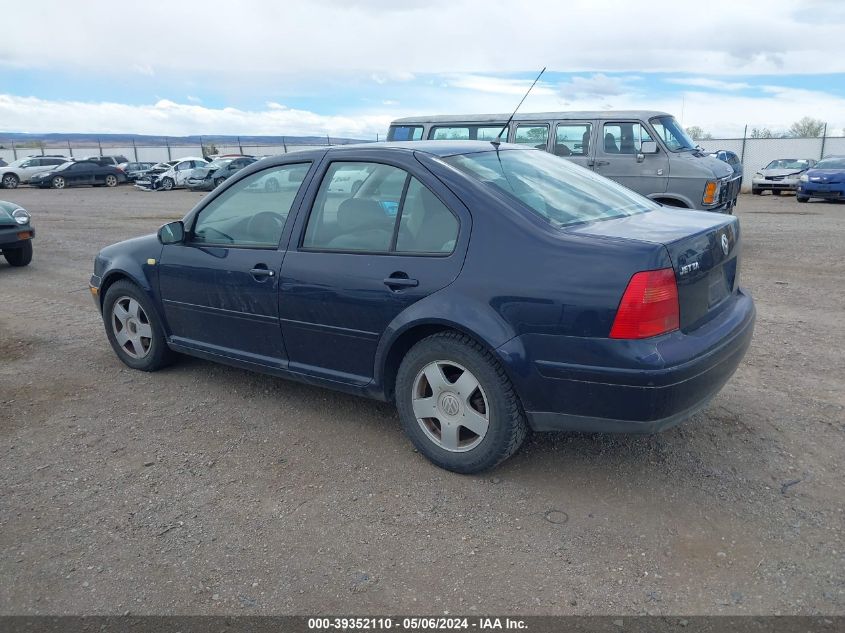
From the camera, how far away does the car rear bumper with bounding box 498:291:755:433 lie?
2.99m

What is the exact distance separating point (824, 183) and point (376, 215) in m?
18.9

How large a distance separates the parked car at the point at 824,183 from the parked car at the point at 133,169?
1131 inches

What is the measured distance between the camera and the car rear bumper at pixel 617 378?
2.99 m

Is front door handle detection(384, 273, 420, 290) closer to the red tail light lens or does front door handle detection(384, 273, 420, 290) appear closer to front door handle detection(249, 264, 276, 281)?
front door handle detection(249, 264, 276, 281)

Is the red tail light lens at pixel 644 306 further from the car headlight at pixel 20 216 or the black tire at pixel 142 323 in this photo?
the car headlight at pixel 20 216

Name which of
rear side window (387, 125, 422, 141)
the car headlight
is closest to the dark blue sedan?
the car headlight

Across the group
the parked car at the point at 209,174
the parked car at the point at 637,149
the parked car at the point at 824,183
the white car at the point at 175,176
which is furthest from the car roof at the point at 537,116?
the white car at the point at 175,176

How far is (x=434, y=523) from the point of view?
3.19 meters

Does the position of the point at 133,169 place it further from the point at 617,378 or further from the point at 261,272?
the point at 617,378

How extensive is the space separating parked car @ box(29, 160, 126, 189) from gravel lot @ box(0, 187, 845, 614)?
33032 millimetres

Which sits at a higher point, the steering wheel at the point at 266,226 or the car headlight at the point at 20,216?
the steering wheel at the point at 266,226

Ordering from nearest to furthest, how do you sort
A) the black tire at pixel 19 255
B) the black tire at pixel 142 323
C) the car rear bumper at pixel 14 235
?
the black tire at pixel 142 323 → the car rear bumper at pixel 14 235 → the black tire at pixel 19 255

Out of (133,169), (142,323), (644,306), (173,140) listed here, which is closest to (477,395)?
(644,306)

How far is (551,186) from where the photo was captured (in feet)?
12.6
